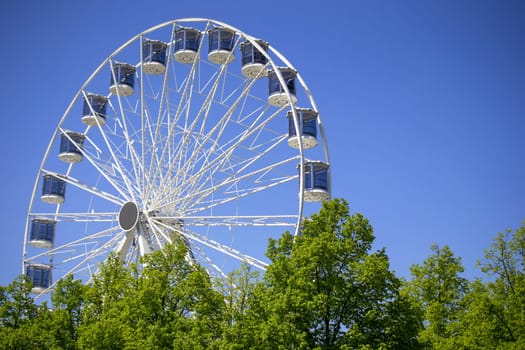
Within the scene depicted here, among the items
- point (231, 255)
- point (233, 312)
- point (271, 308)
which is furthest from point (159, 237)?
point (271, 308)

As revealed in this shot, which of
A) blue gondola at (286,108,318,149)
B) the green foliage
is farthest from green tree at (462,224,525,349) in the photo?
blue gondola at (286,108,318,149)

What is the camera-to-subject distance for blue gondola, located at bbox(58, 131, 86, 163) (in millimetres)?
47938

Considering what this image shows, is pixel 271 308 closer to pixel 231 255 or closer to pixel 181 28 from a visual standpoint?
pixel 231 255

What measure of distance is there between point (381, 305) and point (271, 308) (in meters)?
3.46

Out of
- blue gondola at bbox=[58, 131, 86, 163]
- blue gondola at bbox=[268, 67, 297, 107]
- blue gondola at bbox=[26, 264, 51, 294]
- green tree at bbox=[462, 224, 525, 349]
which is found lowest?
green tree at bbox=[462, 224, 525, 349]

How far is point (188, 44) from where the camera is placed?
43.8 meters

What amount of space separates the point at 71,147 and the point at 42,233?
5349mm

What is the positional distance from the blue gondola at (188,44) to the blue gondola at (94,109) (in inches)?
270

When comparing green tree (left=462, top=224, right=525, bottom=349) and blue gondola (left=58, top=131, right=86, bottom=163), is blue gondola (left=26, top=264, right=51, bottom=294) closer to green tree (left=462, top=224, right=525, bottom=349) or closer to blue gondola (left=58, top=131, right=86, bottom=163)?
blue gondola (left=58, top=131, right=86, bottom=163)

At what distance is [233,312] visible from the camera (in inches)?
1107

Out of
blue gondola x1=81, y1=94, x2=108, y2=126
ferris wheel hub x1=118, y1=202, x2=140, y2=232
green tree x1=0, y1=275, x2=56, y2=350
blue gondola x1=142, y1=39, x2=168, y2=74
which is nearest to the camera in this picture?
green tree x1=0, y1=275, x2=56, y2=350

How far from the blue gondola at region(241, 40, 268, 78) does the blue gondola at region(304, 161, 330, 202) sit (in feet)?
20.8

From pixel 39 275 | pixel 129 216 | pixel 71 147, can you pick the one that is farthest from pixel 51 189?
pixel 129 216

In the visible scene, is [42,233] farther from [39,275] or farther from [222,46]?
[222,46]
